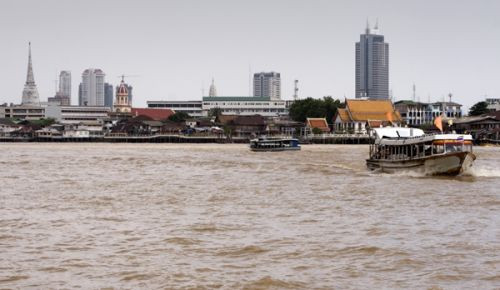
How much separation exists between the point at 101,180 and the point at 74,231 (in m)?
16.8

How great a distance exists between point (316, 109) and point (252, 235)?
113 metres

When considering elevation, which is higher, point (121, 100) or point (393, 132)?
point (121, 100)

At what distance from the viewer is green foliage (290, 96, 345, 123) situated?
427 ft

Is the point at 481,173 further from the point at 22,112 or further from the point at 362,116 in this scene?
the point at 22,112

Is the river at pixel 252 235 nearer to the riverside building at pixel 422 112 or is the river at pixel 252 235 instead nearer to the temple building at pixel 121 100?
the riverside building at pixel 422 112

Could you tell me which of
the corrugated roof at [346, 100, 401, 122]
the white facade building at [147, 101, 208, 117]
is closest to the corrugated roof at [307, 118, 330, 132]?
the corrugated roof at [346, 100, 401, 122]

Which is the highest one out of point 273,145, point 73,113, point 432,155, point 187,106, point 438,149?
point 187,106

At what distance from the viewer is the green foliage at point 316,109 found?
130 m

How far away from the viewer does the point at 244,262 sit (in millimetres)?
15266

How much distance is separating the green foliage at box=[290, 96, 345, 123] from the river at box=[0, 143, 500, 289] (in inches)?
3844

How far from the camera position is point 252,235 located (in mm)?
18266

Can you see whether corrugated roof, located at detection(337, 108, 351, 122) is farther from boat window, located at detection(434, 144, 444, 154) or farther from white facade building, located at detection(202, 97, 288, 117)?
boat window, located at detection(434, 144, 444, 154)

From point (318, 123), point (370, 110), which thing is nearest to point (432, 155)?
point (318, 123)

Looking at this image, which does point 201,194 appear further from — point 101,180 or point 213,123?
point 213,123
